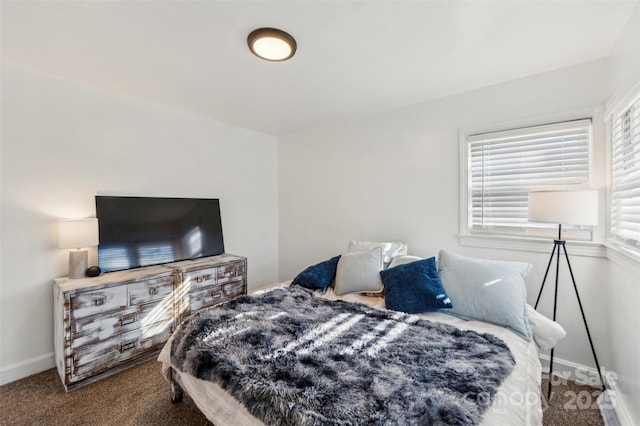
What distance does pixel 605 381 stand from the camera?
6.64 ft

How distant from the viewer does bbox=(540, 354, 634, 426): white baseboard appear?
5.61 feet

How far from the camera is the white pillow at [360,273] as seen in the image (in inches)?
98.6

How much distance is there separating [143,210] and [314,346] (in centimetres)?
243

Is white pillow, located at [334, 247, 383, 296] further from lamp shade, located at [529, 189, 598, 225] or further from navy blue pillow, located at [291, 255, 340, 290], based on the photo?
lamp shade, located at [529, 189, 598, 225]

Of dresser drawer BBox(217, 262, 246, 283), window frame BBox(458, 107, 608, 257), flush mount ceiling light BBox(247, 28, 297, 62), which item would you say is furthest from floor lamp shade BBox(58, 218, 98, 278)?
window frame BBox(458, 107, 608, 257)

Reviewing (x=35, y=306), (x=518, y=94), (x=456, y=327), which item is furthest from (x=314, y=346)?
(x=518, y=94)

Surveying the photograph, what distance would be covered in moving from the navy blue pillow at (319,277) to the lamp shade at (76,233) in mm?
1854

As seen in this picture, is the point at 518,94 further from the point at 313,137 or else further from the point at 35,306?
the point at 35,306

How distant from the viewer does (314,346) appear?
1.51 m

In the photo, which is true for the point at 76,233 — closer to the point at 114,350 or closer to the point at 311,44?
the point at 114,350

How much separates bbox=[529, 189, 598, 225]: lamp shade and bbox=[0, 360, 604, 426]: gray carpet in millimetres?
1291

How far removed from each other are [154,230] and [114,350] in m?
1.16

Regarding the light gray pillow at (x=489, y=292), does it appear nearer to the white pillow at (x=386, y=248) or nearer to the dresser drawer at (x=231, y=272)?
the white pillow at (x=386, y=248)

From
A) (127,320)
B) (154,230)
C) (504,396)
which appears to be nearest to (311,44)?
(504,396)
